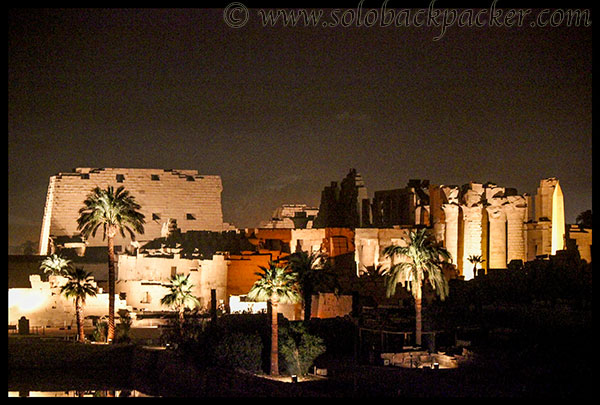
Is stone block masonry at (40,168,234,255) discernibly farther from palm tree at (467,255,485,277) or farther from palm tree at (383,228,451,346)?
palm tree at (383,228,451,346)

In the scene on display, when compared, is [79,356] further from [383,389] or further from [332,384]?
[383,389]

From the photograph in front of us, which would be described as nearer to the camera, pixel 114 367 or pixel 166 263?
pixel 114 367

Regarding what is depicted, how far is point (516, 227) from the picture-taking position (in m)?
51.2

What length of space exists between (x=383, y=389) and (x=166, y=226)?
36.5m

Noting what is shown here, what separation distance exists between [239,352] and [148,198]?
108 feet

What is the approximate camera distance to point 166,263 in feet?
171

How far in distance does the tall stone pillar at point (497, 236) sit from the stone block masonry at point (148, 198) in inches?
875

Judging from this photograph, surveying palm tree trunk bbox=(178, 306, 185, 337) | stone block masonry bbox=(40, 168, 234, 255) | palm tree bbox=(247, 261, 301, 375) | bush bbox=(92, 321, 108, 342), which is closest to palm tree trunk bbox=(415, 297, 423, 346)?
palm tree bbox=(247, 261, 301, 375)

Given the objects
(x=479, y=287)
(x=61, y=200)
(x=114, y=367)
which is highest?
(x=61, y=200)

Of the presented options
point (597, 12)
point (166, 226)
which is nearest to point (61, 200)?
point (166, 226)

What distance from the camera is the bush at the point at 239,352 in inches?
1324

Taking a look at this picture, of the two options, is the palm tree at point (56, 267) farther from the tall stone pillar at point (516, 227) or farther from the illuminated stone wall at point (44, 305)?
the tall stone pillar at point (516, 227)

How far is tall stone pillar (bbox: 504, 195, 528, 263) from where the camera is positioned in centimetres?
5109

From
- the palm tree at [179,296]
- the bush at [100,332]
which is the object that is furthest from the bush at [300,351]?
the bush at [100,332]
